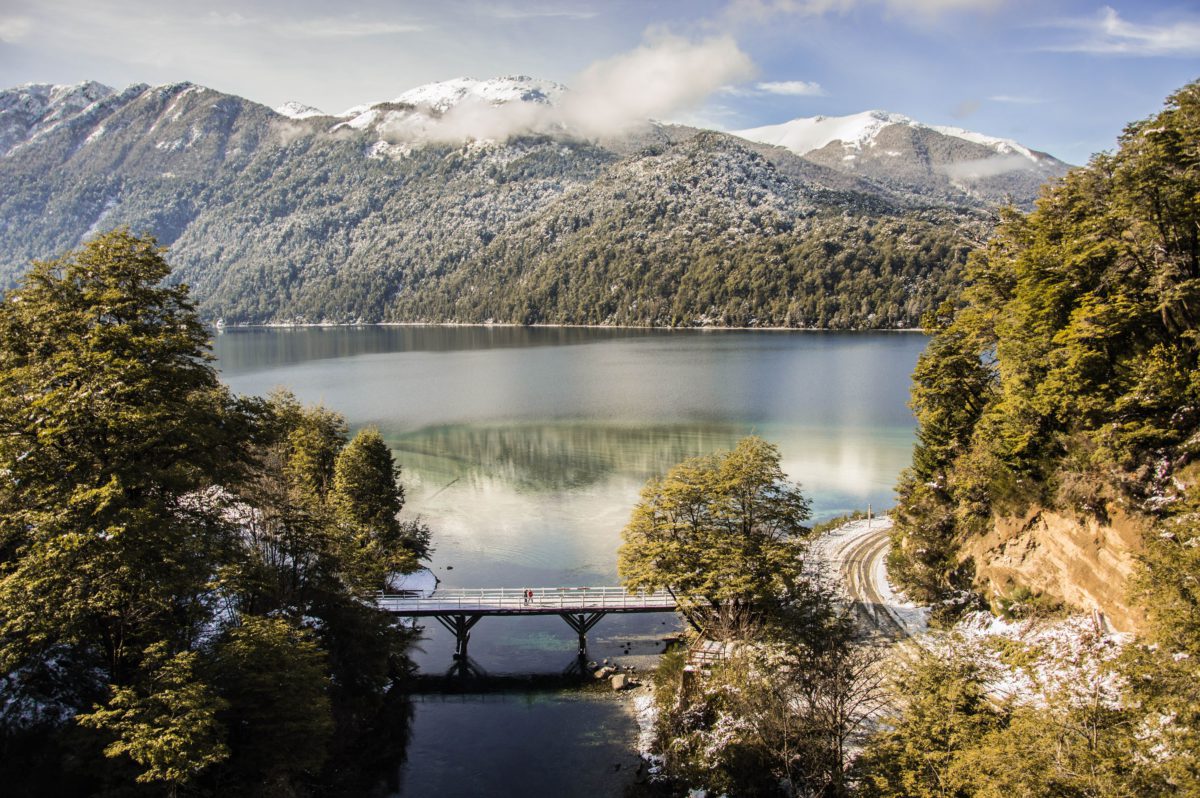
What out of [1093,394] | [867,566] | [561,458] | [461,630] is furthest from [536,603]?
[561,458]

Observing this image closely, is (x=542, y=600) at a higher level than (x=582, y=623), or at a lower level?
higher

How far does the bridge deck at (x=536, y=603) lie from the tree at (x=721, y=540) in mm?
4271

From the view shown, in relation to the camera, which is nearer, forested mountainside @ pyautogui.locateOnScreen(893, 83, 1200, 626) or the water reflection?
forested mountainside @ pyautogui.locateOnScreen(893, 83, 1200, 626)

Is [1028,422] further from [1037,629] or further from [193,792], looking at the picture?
[193,792]

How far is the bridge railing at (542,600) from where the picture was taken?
38.4 meters

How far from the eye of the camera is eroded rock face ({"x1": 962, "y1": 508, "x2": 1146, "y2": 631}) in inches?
963

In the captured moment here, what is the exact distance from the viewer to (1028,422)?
31.4 m

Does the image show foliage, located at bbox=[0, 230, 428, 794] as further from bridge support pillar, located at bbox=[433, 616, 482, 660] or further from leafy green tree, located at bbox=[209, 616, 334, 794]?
bridge support pillar, located at bbox=[433, 616, 482, 660]

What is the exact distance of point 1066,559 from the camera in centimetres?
2772

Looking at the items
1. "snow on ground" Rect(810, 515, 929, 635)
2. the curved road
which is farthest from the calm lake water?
the curved road

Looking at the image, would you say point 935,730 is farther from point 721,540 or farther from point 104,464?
point 104,464

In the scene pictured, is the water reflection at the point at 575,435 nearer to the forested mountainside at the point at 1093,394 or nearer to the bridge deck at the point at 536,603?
the bridge deck at the point at 536,603

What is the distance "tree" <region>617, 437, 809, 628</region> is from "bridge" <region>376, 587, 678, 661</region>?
4382 millimetres

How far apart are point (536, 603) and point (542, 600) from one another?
1.19 ft
